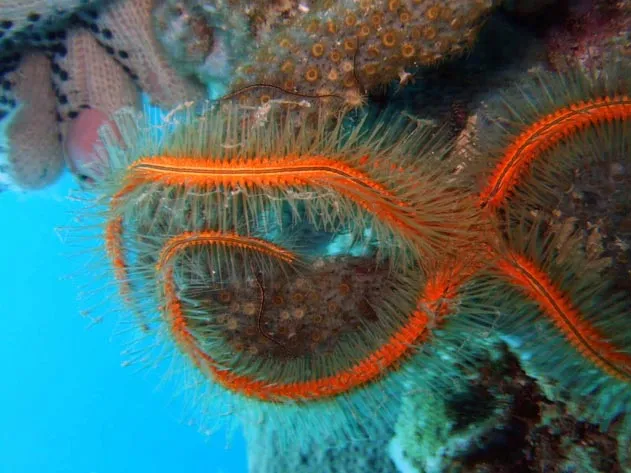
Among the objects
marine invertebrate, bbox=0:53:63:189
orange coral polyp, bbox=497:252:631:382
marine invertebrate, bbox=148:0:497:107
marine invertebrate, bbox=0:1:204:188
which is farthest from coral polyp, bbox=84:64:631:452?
marine invertebrate, bbox=0:53:63:189

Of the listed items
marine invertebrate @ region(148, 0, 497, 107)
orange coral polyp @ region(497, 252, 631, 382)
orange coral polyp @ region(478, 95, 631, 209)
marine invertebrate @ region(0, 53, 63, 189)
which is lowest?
orange coral polyp @ region(497, 252, 631, 382)

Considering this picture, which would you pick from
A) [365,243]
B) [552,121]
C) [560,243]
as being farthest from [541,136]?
[365,243]

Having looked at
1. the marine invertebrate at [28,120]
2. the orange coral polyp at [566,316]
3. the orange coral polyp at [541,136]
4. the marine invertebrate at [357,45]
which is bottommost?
the orange coral polyp at [566,316]

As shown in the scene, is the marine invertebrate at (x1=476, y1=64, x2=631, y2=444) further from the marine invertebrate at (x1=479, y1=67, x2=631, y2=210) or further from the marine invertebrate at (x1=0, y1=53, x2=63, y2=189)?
the marine invertebrate at (x1=0, y1=53, x2=63, y2=189)

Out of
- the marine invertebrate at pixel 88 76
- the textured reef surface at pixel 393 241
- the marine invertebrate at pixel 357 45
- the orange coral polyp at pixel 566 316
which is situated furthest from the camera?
the marine invertebrate at pixel 88 76

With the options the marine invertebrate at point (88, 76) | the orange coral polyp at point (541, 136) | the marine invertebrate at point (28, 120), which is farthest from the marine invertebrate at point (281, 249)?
the marine invertebrate at point (28, 120)

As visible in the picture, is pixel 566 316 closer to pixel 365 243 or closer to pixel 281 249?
pixel 365 243

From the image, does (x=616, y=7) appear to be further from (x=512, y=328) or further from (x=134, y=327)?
(x=134, y=327)

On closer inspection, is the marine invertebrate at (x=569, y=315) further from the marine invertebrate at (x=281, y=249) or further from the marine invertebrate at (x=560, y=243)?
the marine invertebrate at (x=281, y=249)
